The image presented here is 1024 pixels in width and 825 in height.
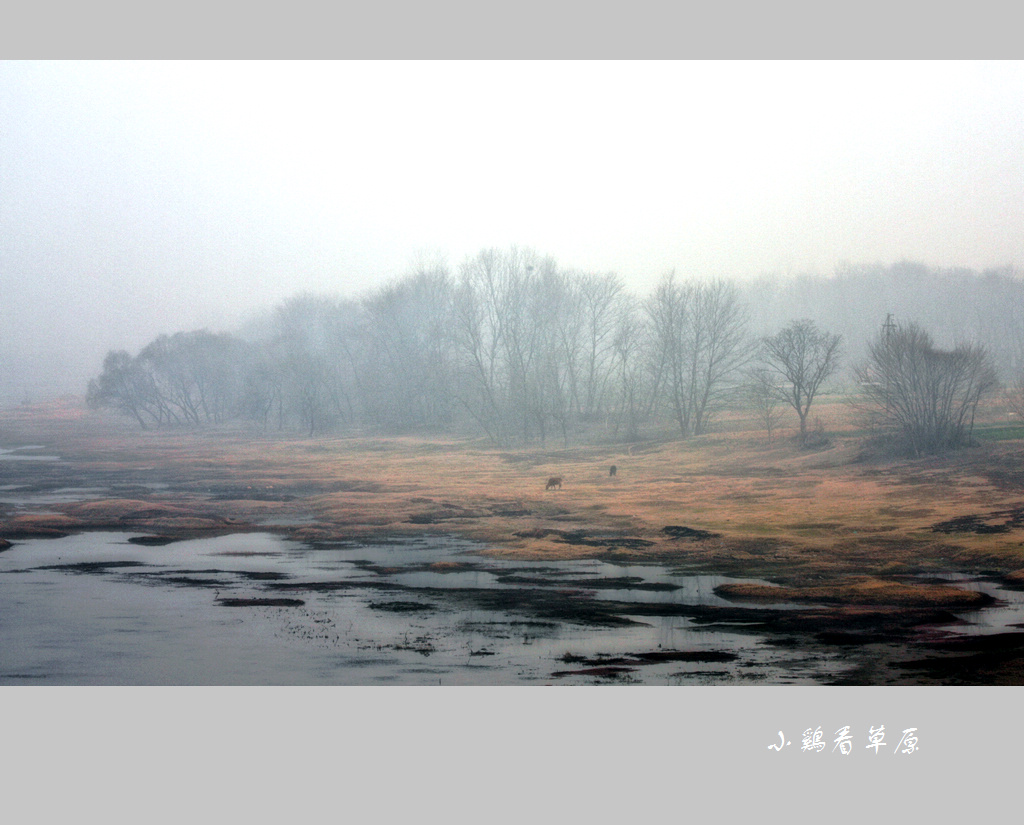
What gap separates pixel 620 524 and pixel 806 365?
7.22 feet

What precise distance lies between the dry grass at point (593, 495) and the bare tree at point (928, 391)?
25cm

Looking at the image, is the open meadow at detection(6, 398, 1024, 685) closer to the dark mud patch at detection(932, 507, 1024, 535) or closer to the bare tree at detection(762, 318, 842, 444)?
the dark mud patch at detection(932, 507, 1024, 535)

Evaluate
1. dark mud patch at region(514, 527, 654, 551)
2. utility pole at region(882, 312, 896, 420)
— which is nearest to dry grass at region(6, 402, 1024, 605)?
dark mud patch at region(514, 527, 654, 551)

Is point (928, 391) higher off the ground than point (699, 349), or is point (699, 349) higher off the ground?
point (699, 349)

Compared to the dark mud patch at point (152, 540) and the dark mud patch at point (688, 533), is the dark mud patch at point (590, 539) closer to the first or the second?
the dark mud patch at point (688, 533)

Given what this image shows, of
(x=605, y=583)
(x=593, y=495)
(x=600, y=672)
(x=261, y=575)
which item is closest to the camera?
(x=600, y=672)

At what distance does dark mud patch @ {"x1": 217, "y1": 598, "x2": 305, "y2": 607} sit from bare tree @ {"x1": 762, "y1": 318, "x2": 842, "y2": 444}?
4587 millimetres

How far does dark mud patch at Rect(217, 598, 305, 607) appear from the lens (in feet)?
21.5

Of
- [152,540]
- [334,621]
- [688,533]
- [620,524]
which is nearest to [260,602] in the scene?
[334,621]

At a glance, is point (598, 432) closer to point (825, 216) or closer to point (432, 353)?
point (432, 353)

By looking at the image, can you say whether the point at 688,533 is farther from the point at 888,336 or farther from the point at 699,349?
the point at 888,336

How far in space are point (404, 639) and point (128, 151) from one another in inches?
217

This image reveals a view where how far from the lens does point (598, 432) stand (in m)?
7.60

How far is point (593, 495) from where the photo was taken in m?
7.45
